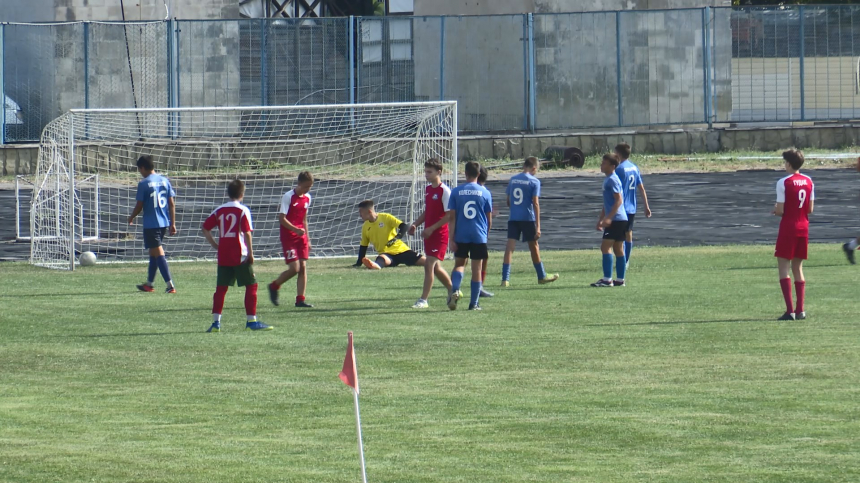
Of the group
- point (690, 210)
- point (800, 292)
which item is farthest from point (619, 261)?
point (690, 210)

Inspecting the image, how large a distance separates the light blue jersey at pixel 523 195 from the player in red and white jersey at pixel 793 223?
4.36 meters

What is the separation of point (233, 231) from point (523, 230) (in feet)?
16.8

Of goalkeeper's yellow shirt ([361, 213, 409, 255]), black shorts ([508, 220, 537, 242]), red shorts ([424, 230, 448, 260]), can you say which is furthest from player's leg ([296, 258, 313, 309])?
goalkeeper's yellow shirt ([361, 213, 409, 255])

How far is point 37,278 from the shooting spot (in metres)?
18.1

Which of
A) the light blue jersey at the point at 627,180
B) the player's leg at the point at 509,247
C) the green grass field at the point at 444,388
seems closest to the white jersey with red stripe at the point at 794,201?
the green grass field at the point at 444,388

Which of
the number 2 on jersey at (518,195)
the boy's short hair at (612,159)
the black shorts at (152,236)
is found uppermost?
the boy's short hair at (612,159)

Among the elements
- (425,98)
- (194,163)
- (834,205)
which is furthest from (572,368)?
(425,98)

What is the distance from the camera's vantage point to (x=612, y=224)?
16.3 m

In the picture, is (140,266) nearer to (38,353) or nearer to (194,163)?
(38,353)

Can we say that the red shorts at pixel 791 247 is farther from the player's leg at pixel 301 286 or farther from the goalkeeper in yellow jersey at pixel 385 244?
the goalkeeper in yellow jersey at pixel 385 244

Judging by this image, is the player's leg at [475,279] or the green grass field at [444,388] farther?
the player's leg at [475,279]

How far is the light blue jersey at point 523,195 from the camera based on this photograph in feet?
54.3

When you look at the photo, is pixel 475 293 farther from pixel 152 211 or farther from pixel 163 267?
pixel 152 211

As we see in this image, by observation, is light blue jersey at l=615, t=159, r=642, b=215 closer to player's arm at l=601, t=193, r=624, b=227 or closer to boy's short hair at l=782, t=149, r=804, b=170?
player's arm at l=601, t=193, r=624, b=227
